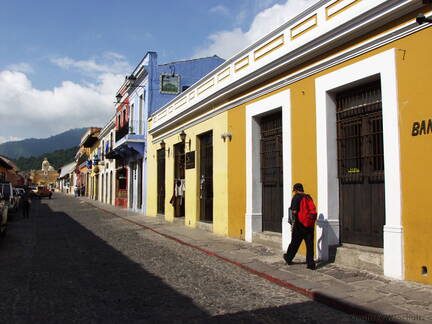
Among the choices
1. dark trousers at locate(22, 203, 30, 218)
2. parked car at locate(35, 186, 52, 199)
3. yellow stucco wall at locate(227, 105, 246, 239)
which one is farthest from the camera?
parked car at locate(35, 186, 52, 199)

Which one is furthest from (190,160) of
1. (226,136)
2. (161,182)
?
(161,182)

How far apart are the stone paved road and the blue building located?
11.9 m

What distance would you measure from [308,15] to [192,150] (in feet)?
23.7

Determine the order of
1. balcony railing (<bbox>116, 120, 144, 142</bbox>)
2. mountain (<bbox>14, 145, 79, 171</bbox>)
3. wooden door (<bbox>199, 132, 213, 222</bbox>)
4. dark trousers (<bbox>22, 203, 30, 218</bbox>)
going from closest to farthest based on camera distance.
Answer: wooden door (<bbox>199, 132, 213, 222</bbox>)
dark trousers (<bbox>22, 203, 30, 218</bbox>)
balcony railing (<bbox>116, 120, 144, 142</bbox>)
mountain (<bbox>14, 145, 79, 171</bbox>)

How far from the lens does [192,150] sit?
14664 mm

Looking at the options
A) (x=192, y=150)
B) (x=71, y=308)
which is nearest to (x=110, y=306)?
(x=71, y=308)

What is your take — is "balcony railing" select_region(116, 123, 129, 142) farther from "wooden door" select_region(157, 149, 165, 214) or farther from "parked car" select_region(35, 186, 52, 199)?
"parked car" select_region(35, 186, 52, 199)

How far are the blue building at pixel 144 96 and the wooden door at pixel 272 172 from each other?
Answer: 36.1 feet

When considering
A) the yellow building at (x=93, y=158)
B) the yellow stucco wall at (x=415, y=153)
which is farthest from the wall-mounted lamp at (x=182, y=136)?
the yellow building at (x=93, y=158)

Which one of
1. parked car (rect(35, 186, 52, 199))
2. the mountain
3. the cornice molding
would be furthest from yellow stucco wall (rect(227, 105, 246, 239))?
the mountain

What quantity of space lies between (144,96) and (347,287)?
17.6 meters

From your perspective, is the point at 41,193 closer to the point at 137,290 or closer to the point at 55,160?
the point at 137,290

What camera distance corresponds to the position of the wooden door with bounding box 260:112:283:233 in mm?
9969

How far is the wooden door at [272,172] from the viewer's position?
32.7 ft
